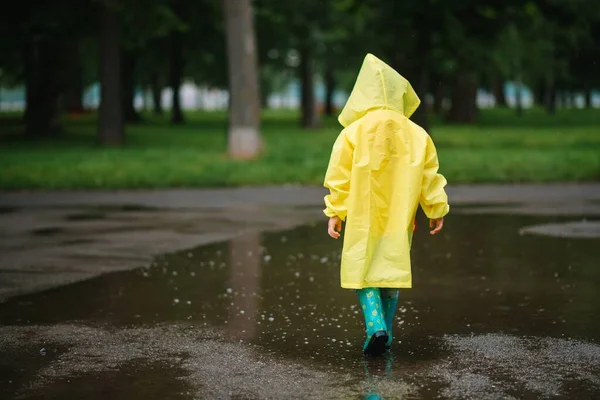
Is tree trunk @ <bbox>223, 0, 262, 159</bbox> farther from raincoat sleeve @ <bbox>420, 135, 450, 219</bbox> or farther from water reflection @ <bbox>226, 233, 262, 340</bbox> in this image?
raincoat sleeve @ <bbox>420, 135, 450, 219</bbox>

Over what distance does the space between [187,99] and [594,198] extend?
466ft

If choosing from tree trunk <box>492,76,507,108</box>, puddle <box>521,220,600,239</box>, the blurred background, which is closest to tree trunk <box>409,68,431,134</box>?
the blurred background

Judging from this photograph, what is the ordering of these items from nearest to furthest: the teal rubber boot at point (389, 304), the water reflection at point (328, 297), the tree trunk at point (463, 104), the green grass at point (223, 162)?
the teal rubber boot at point (389, 304)
the water reflection at point (328, 297)
the green grass at point (223, 162)
the tree trunk at point (463, 104)

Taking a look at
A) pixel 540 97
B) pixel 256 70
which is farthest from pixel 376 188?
pixel 540 97

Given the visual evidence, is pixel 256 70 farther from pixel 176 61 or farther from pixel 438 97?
pixel 438 97

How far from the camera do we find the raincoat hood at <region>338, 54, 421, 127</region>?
274 inches

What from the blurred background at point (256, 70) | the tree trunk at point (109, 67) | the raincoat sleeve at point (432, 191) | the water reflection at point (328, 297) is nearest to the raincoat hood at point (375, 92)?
the raincoat sleeve at point (432, 191)

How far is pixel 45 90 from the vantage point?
→ 3694cm

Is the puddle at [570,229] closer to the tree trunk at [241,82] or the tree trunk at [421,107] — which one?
the tree trunk at [241,82]

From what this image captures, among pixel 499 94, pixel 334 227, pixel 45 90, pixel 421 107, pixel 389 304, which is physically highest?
pixel 45 90

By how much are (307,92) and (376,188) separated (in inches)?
1716

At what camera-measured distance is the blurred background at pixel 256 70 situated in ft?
74.0

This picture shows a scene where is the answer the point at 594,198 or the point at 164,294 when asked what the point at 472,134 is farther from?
the point at 164,294

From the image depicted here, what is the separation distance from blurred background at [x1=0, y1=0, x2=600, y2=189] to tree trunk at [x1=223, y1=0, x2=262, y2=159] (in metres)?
0.03
